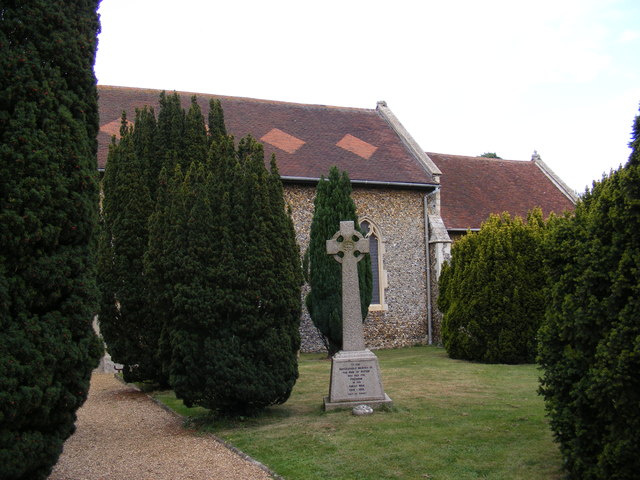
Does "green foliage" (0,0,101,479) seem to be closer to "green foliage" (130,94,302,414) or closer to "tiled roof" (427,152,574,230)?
"green foliage" (130,94,302,414)

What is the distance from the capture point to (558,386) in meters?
5.14

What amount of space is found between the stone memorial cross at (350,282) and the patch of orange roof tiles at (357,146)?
37.7 feet

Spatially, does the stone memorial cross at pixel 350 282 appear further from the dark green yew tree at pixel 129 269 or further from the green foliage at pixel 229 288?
the dark green yew tree at pixel 129 269

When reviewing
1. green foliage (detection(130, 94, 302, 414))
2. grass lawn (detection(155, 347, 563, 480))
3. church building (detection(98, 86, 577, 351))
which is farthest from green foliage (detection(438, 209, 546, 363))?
green foliage (detection(130, 94, 302, 414))

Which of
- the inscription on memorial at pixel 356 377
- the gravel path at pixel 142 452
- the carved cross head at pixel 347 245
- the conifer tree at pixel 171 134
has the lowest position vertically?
the gravel path at pixel 142 452

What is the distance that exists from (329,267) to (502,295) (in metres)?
4.62

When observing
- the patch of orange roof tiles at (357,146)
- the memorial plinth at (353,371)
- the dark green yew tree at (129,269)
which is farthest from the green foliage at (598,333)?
the patch of orange roof tiles at (357,146)

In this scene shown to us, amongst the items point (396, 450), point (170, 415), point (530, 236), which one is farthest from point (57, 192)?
point (530, 236)

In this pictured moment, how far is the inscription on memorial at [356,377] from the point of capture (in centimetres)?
873

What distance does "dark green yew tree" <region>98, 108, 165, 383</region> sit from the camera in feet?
35.9

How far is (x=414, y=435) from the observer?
7121 millimetres

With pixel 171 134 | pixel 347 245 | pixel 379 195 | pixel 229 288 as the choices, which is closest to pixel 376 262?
pixel 379 195

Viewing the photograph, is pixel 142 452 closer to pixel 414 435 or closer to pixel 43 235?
pixel 414 435

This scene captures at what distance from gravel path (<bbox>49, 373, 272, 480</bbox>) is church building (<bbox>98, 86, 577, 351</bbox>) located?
371 inches
